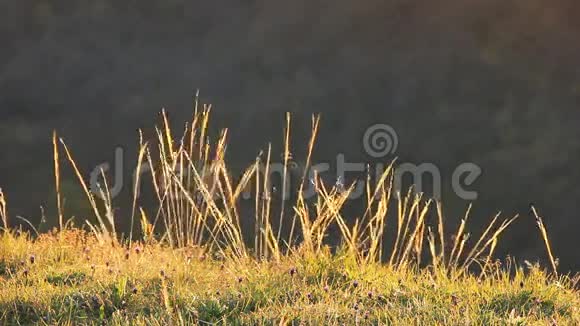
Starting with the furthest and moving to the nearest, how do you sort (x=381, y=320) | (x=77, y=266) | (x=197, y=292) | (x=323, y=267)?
1. (x=77, y=266)
2. (x=323, y=267)
3. (x=197, y=292)
4. (x=381, y=320)

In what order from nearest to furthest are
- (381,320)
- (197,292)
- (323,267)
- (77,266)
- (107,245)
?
1. (381,320)
2. (197,292)
3. (323,267)
4. (77,266)
5. (107,245)

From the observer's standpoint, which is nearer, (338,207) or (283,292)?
(283,292)

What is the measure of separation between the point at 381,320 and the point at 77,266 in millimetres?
3413

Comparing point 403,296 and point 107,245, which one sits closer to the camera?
point 403,296

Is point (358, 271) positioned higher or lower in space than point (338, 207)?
lower

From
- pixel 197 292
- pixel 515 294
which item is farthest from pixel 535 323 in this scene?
pixel 197 292

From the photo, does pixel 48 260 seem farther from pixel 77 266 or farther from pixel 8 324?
pixel 8 324

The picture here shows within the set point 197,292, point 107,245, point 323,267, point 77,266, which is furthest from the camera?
point 107,245

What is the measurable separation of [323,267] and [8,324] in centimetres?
267

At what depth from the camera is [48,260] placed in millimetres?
8383

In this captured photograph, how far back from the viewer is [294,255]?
302 inches

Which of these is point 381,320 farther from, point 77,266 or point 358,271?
point 77,266

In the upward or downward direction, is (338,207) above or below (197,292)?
above

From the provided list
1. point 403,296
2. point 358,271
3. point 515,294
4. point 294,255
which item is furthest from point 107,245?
point 515,294
